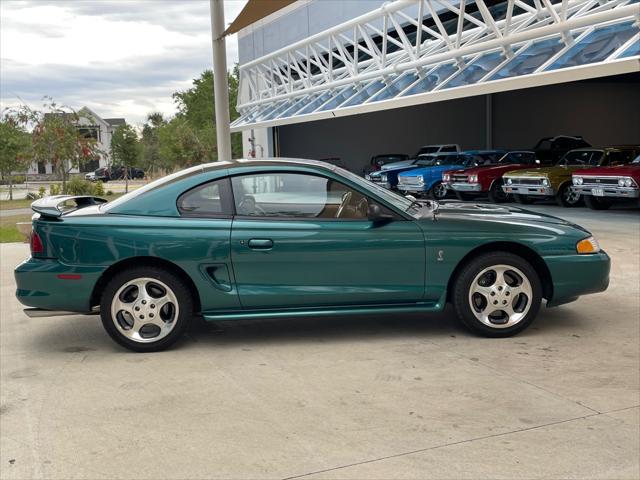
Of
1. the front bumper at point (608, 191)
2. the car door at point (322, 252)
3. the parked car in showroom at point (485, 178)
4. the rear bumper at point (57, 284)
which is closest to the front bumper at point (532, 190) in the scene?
the front bumper at point (608, 191)

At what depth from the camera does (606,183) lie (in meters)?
16.2

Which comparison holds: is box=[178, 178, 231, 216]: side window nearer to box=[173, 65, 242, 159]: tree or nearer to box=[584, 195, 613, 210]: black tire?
box=[584, 195, 613, 210]: black tire

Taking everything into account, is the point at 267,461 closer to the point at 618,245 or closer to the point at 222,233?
the point at 222,233

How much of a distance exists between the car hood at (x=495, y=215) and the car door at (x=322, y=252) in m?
0.47

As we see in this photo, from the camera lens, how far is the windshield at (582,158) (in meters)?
18.4

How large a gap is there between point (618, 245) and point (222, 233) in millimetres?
7849

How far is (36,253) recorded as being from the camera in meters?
5.55

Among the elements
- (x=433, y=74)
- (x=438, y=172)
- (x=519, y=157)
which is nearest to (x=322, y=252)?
(x=433, y=74)

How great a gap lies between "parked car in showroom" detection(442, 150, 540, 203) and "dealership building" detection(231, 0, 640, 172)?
7.46 feet

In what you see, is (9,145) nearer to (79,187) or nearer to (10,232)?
(79,187)

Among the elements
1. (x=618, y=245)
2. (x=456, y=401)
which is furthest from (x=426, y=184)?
(x=456, y=401)

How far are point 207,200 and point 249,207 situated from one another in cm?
34

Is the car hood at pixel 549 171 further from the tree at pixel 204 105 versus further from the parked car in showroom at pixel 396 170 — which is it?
the tree at pixel 204 105

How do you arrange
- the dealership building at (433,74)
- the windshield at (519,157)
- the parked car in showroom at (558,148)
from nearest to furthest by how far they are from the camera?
the dealership building at (433,74) → the windshield at (519,157) → the parked car in showroom at (558,148)
